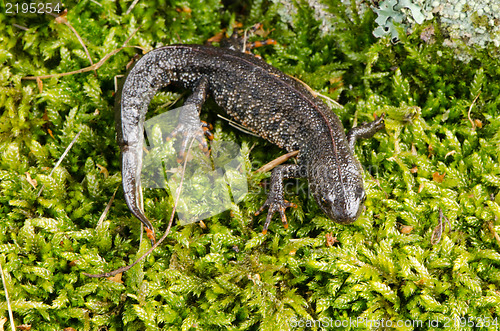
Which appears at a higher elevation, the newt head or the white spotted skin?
the white spotted skin

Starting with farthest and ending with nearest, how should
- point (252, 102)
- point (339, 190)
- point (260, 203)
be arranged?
point (252, 102)
point (260, 203)
point (339, 190)

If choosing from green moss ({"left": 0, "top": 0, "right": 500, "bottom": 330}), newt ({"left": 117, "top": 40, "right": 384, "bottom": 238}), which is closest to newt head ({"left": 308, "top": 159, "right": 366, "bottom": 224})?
newt ({"left": 117, "top": 40, "right": 384, "bottom": 238})

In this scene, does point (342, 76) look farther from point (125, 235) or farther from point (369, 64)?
point (125, 235)

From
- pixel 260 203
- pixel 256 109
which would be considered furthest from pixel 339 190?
pixel 256 109

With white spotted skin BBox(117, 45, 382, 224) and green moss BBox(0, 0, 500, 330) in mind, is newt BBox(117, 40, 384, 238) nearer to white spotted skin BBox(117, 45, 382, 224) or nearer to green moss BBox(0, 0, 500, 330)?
white spotted skin BBox(117, 45, 382, 224)

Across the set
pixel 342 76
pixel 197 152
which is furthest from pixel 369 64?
pixel 197 152

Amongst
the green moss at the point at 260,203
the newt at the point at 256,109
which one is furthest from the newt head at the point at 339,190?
the green moss at the point at 260,203

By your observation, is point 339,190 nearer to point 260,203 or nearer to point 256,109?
point 260,203
